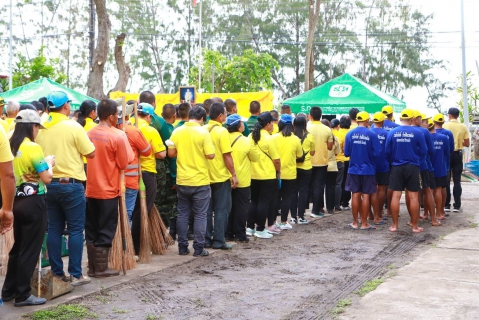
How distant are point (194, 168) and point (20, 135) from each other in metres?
2.99

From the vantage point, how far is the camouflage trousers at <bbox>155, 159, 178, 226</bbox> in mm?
9109

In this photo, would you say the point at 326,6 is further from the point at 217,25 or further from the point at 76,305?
the point at 76,305

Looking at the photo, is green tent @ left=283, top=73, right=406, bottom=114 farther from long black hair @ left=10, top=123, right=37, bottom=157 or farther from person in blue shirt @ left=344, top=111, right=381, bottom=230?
long black hair @ left=10, top=123, right=37, bottom=157

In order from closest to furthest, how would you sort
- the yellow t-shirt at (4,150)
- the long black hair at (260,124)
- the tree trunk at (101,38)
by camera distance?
the yellow t-shirt at (4,150), the long black hair at (260,124), the tree trunk at (101,38)

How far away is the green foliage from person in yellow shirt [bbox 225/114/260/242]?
26121 mm

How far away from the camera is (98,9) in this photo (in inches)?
797

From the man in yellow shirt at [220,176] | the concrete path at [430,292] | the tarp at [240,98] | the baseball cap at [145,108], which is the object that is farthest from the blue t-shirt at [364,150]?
the tarp at [240,98]

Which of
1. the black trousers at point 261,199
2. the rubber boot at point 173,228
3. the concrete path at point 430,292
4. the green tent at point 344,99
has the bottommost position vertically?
the concrete path at point 430,292

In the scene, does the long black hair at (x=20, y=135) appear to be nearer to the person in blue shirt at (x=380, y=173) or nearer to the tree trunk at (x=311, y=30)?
the person in blue shirt at (x=380, y=173)

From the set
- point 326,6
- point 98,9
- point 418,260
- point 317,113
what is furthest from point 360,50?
point 418,260

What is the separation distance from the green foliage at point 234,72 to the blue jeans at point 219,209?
2663 centimetres

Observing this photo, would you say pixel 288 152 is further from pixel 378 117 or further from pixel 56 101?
pixel 56 101

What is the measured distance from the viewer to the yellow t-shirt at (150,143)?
27.8ft

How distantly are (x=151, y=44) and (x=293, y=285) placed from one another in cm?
5156
